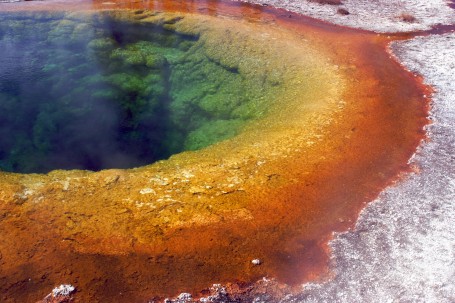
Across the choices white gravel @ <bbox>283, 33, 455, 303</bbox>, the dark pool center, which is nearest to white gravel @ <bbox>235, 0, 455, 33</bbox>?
the dark pool center

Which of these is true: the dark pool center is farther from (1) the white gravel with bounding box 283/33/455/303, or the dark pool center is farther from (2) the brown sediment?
(1) the white gravel with bounding box 283/33/455/303

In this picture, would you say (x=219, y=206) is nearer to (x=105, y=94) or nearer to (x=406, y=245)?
(x=406, y=245)

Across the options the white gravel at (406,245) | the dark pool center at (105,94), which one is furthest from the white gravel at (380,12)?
the white gravel at (406,245)

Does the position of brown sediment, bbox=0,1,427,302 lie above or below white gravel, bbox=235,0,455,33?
below

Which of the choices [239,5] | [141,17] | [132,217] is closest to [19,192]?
[132,217]

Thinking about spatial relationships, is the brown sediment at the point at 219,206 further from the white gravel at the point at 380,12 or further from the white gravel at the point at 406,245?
the white gravel at the point at 380,12
